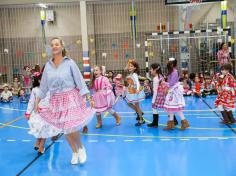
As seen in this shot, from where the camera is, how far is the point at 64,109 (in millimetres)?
3359

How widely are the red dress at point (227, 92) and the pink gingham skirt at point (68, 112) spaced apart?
282cm

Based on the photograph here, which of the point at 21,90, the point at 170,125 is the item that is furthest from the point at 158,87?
the point at 21,90

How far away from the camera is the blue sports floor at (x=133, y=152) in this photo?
10.9ft

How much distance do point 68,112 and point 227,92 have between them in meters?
3.11

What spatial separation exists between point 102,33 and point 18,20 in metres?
3.52

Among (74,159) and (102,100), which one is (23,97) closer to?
(102,100)

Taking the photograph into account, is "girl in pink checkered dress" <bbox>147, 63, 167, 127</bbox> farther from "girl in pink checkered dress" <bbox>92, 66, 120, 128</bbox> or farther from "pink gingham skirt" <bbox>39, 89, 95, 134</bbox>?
"pink gingham skirt" <bbox>39, 89, 95, 134</bbox>

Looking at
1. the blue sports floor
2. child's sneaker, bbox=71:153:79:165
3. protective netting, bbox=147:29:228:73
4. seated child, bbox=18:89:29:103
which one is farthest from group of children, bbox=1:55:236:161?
protective netting, bbox=147:29:228:73

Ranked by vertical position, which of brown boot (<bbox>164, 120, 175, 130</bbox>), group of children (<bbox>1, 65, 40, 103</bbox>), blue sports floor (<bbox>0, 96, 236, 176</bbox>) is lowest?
blue sports floor (<bbox>0, 96, 236, 176</bbox>)

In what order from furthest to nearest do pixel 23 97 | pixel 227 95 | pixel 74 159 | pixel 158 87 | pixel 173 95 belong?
pixel 23 97
pixel 227 95
pixel 158 87
pixel 173 95
pixel 74 159

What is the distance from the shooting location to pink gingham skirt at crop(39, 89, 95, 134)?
3332 mm

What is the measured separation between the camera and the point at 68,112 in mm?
3346

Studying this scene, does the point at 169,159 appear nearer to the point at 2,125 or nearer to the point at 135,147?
the point at 135,147

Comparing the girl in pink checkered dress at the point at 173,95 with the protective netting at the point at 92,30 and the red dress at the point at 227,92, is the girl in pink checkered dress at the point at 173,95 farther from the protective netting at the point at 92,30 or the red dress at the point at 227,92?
the protective netting at the point at 92,30
